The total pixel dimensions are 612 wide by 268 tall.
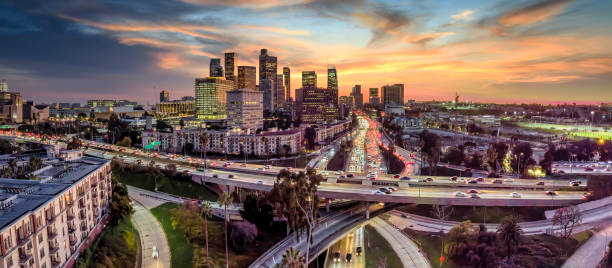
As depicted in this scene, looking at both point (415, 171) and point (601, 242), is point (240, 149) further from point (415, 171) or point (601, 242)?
point (601, 242)

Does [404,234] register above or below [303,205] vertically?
below

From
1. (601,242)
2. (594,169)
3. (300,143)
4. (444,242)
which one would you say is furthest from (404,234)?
(300,143)

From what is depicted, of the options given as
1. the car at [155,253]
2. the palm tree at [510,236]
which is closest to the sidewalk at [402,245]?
the palm tree at [510,236]

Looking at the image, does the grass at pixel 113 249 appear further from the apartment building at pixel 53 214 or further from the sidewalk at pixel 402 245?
the sidewalk at pixel 402 245

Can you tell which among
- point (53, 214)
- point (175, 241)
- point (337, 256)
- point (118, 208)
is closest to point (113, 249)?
point (175, 241)

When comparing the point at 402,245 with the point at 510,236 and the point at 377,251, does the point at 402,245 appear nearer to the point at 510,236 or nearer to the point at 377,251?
the point at 377,251

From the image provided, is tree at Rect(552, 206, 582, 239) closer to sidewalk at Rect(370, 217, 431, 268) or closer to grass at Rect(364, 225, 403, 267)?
sidewalk at Rect(370, 217, 431, 268)

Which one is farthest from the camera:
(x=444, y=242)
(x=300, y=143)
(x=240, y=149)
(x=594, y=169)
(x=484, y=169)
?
(x=300, y=143)
